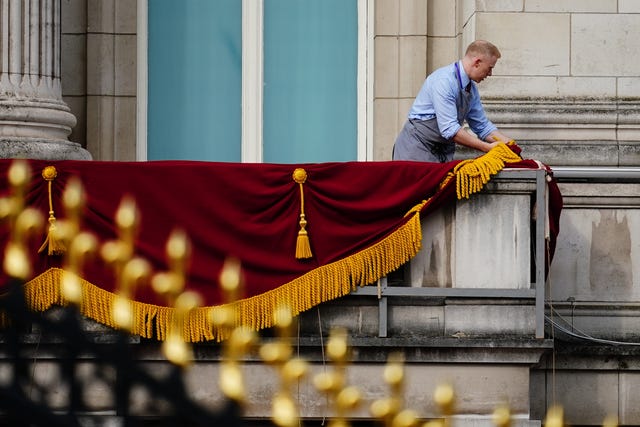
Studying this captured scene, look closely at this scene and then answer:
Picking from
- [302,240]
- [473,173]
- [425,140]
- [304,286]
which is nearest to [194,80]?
[425,140]

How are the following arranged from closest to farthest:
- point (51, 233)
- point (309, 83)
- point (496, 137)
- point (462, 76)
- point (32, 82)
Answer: point (51, 233) → point (462, 76) → point (496, 137) → point (32, 82) → point (309, 83)

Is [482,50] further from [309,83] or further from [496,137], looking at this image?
[309,83]

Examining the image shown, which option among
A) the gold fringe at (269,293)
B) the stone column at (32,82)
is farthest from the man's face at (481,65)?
the stone column at (32,82)

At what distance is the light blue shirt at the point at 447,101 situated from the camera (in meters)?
12.3

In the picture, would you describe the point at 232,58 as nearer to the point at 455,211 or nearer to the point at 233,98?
the point at 233,98

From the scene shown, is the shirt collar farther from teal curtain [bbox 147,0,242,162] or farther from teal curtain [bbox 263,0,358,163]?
teal curtain [bbox 147,0,242,162]

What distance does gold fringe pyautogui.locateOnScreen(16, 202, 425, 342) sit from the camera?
1138 centimetres

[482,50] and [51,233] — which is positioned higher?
[482,50]

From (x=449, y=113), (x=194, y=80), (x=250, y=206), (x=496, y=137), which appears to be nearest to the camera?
(x=250, y=206)

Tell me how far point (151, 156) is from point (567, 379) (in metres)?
4.84

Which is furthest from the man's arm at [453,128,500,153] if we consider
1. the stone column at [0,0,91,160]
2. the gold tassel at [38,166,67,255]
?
the stone column at [0,0,91,160]

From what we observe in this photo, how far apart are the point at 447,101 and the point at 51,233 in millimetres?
3280

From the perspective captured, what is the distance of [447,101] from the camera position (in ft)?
40.5

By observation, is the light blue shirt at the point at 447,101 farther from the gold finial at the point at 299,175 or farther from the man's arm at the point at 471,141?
the gold finial at the point at 299,175
